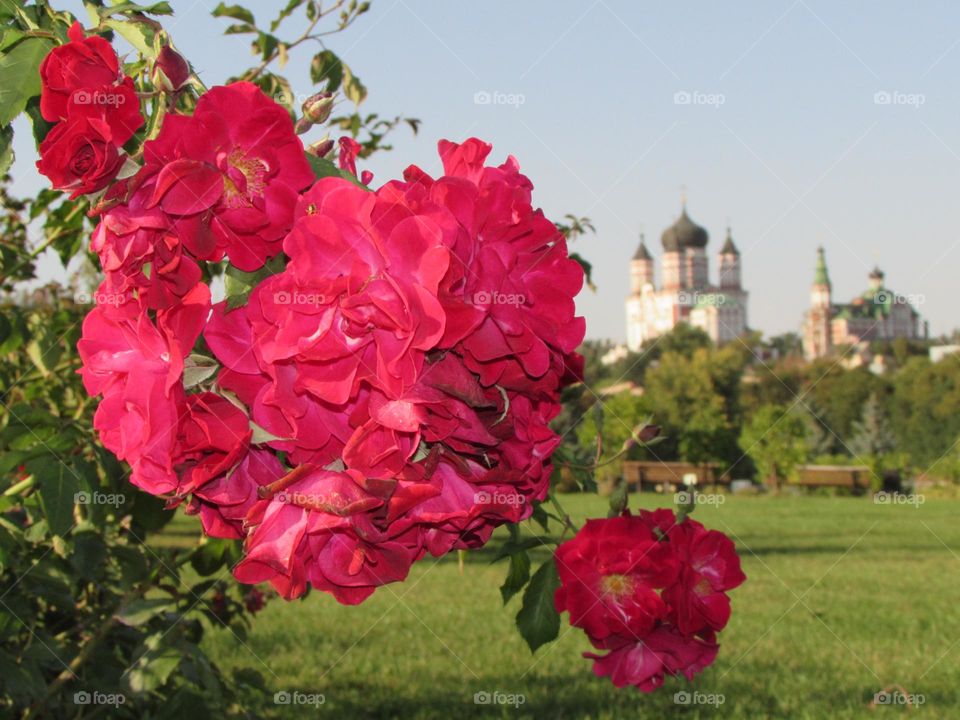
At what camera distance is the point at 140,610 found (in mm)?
2119

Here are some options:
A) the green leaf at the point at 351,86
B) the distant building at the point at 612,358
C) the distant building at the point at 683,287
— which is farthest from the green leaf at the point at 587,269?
the distant building at the point at 683,287

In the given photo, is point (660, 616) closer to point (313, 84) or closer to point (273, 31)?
point (313, 84)

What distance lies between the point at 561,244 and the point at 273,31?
5.55ft

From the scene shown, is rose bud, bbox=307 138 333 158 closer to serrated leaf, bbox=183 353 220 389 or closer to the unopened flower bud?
the unopened flower bud

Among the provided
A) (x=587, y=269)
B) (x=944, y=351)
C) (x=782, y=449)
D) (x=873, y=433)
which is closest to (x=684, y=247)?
(x=944, y=351)

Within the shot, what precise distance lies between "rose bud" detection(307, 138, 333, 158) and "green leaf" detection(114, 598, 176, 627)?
1.47 meters

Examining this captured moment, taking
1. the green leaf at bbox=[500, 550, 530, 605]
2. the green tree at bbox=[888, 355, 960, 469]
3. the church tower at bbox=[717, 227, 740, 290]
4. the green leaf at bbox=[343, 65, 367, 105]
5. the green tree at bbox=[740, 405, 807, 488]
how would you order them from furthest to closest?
the church tower at bbox=[717, 227, 740, 290]
the green tree at bbox=[888, 355, 960, 469]
the green tree at bbox=[740, 405, 807, 488]
the green leaf at bbox=[343, 65, 367, 105]
the green leaf at bbox=[500, 550, 530, 605]

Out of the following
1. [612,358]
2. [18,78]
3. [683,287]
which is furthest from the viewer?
[683,287]

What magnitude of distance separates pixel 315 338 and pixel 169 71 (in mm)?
323

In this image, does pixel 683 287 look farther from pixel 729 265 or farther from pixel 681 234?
pixel 729 265

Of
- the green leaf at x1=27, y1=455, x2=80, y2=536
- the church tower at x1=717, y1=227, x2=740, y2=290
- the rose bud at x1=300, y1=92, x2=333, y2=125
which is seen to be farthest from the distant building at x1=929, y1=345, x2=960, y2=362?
the church tower at x1=717, y1=227, x2=740, y2=290

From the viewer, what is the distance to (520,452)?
829 mm

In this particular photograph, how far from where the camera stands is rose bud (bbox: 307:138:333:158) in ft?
2.92

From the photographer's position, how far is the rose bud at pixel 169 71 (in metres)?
0.86
